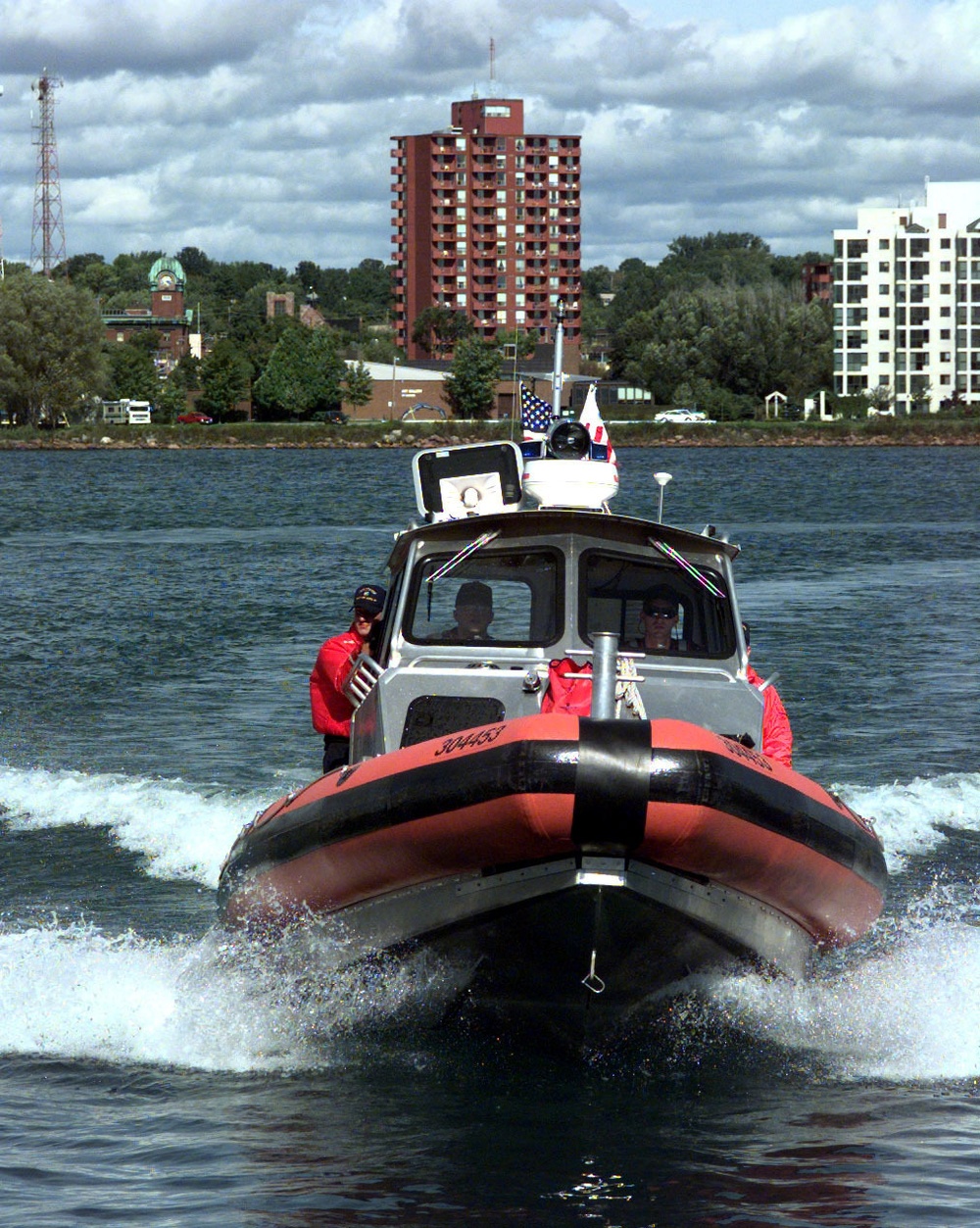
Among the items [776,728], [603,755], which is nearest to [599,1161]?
[603,755]

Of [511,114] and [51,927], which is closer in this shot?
[51,927]

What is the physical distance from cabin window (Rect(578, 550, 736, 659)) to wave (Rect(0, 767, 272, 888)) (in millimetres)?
4170

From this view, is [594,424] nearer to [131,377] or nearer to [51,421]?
[51,421]

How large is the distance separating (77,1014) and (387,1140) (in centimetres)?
197

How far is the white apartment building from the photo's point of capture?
132 m

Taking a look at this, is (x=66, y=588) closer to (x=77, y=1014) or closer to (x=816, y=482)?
(x=77, y=1014)

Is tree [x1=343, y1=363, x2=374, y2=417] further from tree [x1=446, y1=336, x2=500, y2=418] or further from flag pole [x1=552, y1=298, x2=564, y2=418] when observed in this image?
flag pole [x1=552, y1=298, x2=564, y2=418]

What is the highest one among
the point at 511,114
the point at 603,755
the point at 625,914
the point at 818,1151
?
the point at 511,114

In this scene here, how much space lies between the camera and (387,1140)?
7465 millimetres

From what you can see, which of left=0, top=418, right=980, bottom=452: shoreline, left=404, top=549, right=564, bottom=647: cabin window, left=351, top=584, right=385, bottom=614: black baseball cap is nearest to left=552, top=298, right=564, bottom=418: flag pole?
left=351, top=584, right=385, bottom=614: black baseball cap

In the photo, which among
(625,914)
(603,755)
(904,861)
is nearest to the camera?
(603,755)

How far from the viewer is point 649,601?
28.3 feet

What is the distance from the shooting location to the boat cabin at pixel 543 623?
8383mm

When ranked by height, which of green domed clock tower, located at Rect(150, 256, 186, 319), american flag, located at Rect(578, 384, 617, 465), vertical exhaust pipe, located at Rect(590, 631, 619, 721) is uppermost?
green domed clock tower, located at Rect(150, 256, 186, 319)
